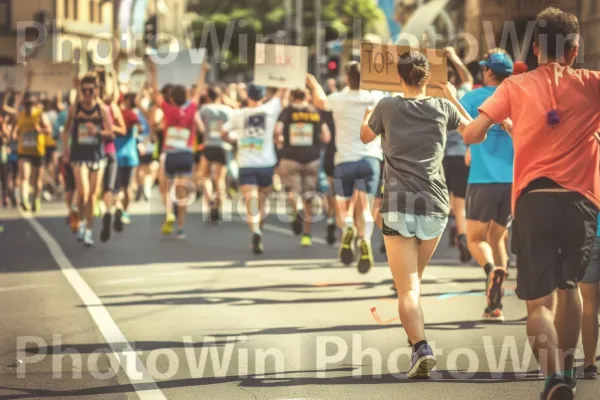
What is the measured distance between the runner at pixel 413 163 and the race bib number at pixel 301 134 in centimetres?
832

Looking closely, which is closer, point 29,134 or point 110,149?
point 110,149

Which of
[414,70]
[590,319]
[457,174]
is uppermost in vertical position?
[414,70]

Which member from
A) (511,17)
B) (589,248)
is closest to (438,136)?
(589,248)

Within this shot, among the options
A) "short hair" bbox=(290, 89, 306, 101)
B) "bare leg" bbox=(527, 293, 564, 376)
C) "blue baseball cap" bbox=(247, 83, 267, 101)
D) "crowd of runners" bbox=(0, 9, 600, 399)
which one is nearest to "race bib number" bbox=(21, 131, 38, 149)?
"crowd of runners" bbox=(0, 9, 600, 399)

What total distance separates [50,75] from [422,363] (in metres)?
26.8

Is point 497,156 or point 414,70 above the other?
point 414,70

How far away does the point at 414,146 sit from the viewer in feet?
27.1

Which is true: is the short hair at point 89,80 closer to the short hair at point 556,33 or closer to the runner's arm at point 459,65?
the runner's arm at point 459,65

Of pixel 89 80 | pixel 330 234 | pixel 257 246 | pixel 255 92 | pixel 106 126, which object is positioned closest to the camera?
pixel 257 246

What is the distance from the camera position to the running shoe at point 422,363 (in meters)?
7.57

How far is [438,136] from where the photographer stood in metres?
8.30

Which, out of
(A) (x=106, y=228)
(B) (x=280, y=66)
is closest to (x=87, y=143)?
(A) (x=106, y=228)

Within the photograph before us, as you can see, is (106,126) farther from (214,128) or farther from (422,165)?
(422,165)

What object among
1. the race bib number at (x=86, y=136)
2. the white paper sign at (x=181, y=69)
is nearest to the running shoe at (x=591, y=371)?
the race bib number at (x=86, y=136)
